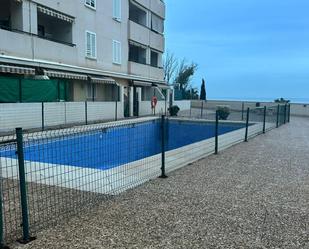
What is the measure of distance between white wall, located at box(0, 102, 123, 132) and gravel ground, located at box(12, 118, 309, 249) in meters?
10.4

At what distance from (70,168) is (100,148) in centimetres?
227

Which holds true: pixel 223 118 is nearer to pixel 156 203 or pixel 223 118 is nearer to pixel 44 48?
pixel 44 48

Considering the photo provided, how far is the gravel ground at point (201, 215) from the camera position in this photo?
453 centimetres

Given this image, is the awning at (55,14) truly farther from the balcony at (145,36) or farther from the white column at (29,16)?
the balcony at (145,36)

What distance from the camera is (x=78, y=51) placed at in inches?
932

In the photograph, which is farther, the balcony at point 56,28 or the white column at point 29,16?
the balcony at point 56,28

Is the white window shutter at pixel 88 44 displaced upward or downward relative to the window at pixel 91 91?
upward

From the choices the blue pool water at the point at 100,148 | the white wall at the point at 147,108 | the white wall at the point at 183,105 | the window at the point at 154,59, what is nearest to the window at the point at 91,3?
the white wall at the point at 147,108

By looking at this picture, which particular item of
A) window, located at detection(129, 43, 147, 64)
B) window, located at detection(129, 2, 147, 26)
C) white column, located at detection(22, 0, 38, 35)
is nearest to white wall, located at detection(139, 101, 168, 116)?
window, located at detection(129, 43, 147, 64)

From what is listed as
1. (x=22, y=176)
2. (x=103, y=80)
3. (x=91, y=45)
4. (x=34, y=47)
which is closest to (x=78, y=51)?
(x=91, y=45)

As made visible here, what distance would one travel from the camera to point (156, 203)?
608 centimetres

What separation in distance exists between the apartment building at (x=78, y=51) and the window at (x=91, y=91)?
7cm

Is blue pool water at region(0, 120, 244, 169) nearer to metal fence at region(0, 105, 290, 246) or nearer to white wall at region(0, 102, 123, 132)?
metal fence at region(0, 105, 290, 246)

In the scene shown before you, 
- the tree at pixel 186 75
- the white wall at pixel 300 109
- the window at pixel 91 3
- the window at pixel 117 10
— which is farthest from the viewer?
the tree at pixel 186 75
